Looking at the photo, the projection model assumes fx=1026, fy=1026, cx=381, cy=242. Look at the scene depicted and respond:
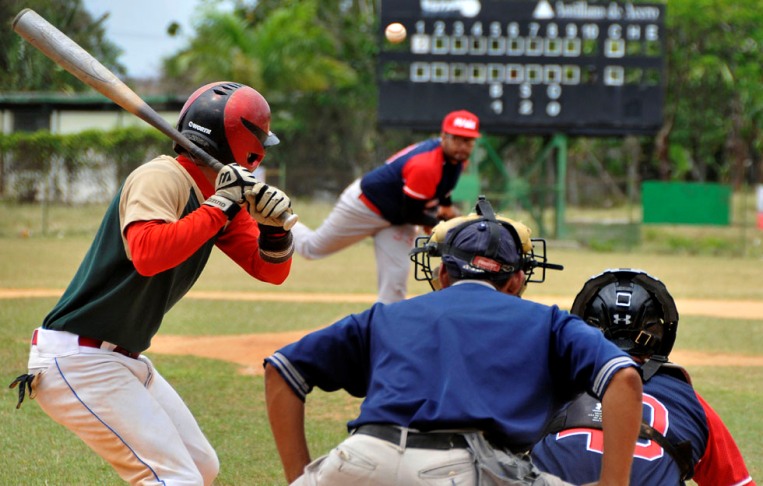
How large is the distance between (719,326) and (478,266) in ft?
33.1

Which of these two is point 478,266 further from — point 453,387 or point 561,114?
point 561,114

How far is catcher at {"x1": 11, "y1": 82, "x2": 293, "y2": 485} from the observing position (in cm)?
350

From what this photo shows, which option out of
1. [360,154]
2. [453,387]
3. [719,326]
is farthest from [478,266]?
[360,154]

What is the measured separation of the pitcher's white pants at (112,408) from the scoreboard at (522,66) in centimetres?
1891

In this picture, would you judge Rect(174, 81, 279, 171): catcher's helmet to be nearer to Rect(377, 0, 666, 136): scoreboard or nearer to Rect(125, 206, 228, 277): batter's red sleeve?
Rect(125, 206, 228, 277): batter's red sleeve

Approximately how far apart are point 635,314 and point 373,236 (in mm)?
5772

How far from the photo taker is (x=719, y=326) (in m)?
12.2

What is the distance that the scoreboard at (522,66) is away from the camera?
2238cm

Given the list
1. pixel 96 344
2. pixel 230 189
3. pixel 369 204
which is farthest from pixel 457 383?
pixel 369 204

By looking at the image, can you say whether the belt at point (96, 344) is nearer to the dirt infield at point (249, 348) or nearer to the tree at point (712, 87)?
the dirt infield at point (249, 348)

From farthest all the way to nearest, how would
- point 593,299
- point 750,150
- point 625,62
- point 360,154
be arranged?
point 750,150 < point 360,154 < point 625,62 < point 593,299

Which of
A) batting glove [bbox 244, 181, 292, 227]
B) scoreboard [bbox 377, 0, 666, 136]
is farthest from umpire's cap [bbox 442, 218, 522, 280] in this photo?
scoreboard [bbox 377, 0, 666, 136]

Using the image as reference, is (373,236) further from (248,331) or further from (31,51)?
(31,51)

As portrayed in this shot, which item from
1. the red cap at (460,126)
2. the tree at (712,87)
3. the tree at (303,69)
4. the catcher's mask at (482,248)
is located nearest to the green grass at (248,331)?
the red cap at (460,126)
